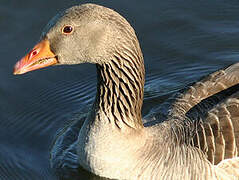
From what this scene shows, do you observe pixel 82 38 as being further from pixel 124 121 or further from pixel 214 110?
pixel 214 110

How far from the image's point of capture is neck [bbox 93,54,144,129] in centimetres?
680

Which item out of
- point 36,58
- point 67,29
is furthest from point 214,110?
point 36,58

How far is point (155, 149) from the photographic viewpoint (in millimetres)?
7121

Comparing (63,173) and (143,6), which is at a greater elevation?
(143,6)

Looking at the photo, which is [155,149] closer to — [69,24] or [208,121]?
[208,121]

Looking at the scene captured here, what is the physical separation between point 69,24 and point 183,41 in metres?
5.12

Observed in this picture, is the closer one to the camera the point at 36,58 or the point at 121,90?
the point at 36,58

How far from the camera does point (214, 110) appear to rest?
7.18 meters

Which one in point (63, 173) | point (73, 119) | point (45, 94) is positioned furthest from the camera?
point (45, 94)

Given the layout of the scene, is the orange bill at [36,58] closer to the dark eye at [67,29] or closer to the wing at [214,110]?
the dark eye at [67,29]

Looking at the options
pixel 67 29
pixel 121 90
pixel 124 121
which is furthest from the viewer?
pixel 124 121

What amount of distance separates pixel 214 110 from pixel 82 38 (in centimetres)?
208

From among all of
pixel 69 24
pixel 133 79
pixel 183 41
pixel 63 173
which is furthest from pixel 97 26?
pixel 183 41

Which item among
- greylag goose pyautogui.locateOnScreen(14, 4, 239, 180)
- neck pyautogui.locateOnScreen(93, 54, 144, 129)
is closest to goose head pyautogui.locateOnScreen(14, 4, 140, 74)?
greylag goose pyautogui.locateOnScreen(14, 4, 239, 180)
